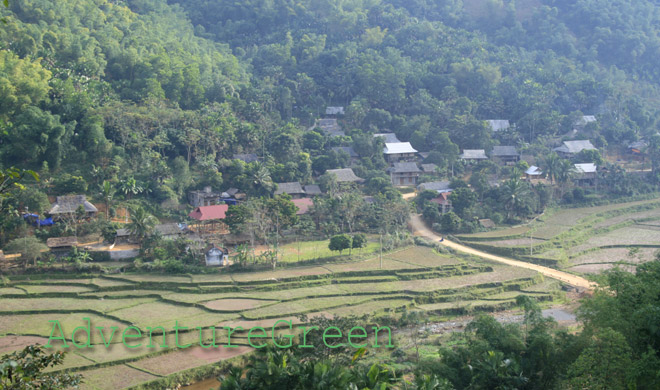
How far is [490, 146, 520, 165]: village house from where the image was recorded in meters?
53.8

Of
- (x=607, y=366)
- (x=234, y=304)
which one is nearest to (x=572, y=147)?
(x=234, y=304)

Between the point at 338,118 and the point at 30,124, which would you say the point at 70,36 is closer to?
the point at 30,124

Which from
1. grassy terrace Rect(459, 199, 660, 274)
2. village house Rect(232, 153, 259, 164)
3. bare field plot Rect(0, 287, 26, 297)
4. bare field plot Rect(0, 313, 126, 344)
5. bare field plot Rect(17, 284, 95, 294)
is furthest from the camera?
village house Rect(232, 153, 259, 164)

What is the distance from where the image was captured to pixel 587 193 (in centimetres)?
4888

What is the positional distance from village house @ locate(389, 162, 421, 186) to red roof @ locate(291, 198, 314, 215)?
34.8 feet

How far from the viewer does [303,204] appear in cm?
4034

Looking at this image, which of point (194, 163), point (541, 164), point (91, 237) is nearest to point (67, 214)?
point (91, 237)

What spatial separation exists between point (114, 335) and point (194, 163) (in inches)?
798

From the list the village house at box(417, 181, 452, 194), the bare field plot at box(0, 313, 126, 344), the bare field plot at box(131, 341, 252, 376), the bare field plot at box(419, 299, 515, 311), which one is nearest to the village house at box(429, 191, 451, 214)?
the village house at box(417, 181, 452, 194)

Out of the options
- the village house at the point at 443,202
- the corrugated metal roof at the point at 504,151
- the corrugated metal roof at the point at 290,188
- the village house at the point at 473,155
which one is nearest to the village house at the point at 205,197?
the corrugated metal roof at the point at 290,188

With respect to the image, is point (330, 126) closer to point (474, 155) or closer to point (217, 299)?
point (474, 155)

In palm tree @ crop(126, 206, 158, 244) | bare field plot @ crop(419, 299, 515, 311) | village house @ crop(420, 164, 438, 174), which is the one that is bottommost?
bare field plot @ crop(419, 299, 515, 311)

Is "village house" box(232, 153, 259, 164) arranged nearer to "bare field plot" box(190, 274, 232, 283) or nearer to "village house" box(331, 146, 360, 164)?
"village house" box(331, 146, 360, 164)

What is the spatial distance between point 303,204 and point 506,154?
22.1 m
